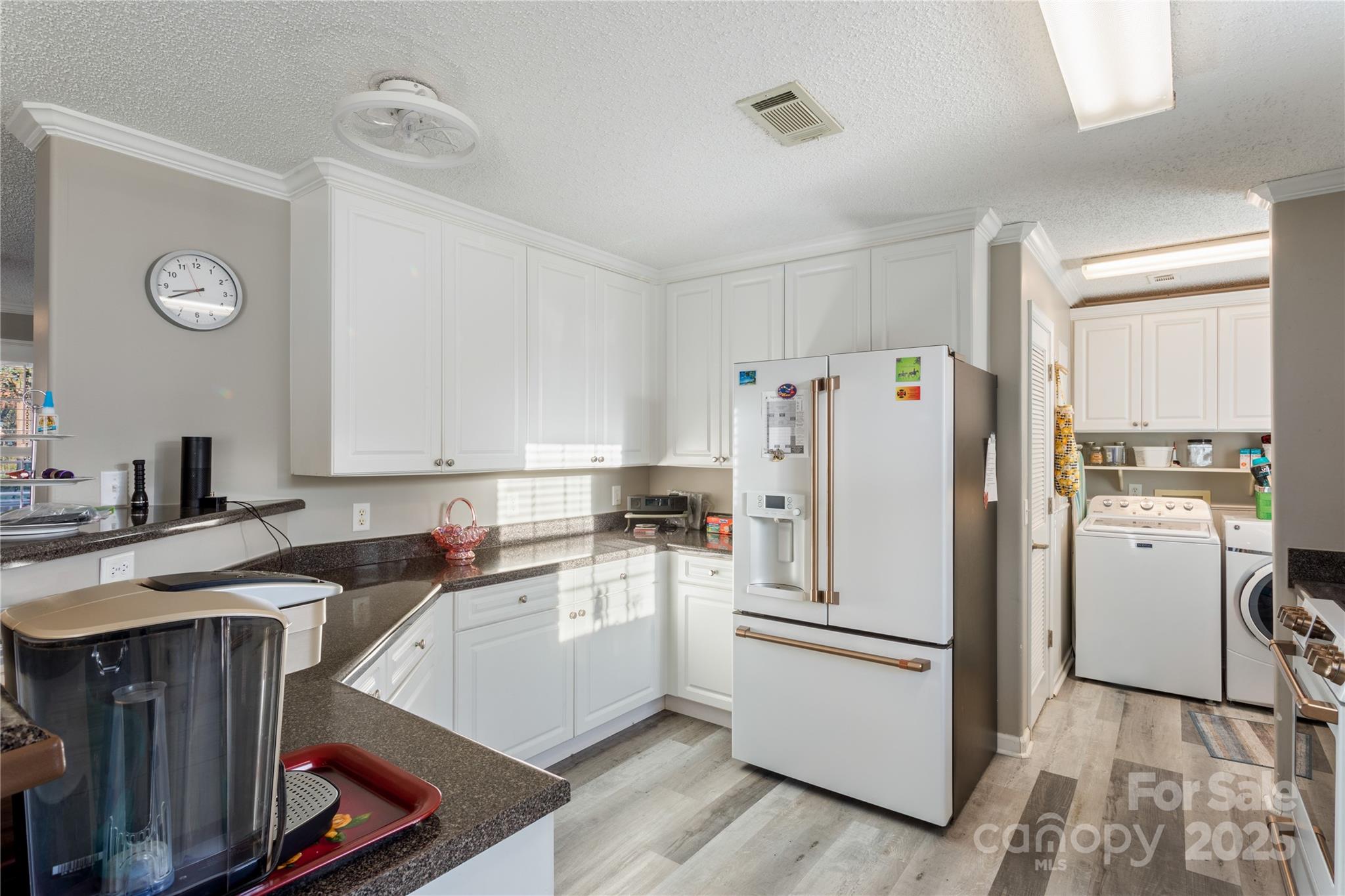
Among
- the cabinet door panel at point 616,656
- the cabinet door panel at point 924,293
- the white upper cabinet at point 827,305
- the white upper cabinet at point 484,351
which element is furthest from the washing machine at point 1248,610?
the white upper cabinet at point 484,351

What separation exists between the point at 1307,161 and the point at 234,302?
12.7 ft

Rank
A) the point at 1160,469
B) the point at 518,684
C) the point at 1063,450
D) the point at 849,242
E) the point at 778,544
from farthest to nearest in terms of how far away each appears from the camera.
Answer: the point at 1160,469, the point at 1063,450, the point at 849,242, the point at 778,544, the point at 518,684

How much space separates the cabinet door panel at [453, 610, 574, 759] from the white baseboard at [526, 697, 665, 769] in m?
0.07

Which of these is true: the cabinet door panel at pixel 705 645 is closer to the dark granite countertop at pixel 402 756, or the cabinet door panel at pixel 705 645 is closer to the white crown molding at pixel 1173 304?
the dark granite countertop at pixel 402 756

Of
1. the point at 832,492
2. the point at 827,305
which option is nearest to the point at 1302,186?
the point at 827,305

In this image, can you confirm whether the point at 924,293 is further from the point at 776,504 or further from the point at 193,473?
the point at 193,473

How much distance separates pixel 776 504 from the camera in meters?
2.78

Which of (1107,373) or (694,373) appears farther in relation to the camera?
(1107,373)

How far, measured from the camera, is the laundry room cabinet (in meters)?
3.99

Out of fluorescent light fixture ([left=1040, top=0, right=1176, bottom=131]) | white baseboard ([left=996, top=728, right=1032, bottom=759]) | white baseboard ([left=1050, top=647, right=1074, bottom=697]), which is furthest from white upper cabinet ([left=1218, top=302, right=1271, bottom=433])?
fluorescent light fixture ([left=1040, top=0, right=1176, bottom=131])

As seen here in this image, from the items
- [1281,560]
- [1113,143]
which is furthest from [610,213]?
[1281,560]

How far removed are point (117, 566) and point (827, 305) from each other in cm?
288

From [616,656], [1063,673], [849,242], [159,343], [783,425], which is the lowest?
[1063,673]

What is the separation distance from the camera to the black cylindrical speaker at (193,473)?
226cm
